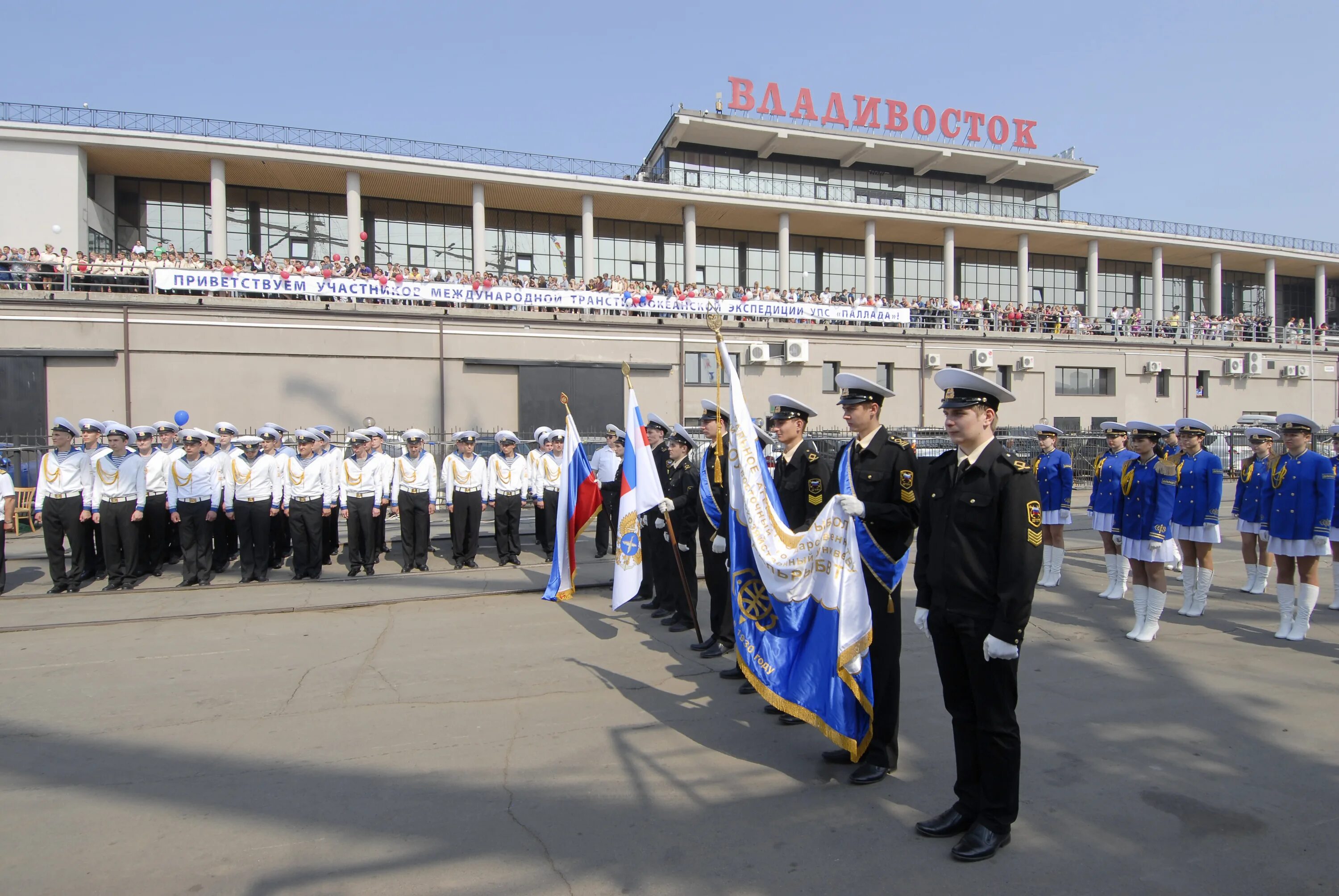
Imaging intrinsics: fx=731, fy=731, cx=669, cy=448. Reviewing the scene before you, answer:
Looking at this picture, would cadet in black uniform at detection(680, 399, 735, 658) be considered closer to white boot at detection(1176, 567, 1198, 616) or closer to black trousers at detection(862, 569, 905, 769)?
black trousers at detection(862, 569, 905, 769)

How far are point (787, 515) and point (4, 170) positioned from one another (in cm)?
2929

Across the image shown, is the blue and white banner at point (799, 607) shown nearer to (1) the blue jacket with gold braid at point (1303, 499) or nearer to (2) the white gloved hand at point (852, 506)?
(2) the white gloved hand at point (852, 506)

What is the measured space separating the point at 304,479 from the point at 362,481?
2.44ft

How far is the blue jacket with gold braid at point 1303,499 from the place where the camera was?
7.28m

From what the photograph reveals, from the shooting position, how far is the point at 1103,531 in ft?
30.3

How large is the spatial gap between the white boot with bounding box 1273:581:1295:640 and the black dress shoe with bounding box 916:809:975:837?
18.3 feet

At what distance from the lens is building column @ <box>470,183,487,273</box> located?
28.1 metres

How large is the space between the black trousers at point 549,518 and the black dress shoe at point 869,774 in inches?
323

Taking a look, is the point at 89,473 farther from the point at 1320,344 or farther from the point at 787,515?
the point at 1320,344

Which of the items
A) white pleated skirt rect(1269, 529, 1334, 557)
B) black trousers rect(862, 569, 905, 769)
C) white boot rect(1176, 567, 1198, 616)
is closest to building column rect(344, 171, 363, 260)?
white boot rect(1176, 567, 1198, 616)

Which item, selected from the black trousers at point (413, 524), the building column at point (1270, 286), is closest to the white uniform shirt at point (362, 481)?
the black trousers at point (413, 524)

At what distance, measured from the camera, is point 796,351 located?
25984mm

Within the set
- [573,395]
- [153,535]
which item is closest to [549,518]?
[153,535]

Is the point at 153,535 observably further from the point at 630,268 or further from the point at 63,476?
the point at 630,268
